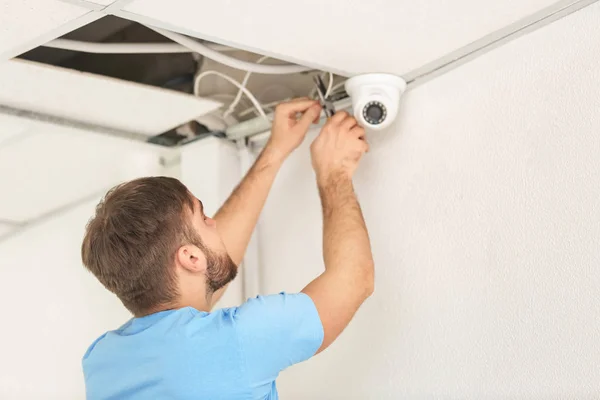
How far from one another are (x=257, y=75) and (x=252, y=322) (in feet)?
2.14

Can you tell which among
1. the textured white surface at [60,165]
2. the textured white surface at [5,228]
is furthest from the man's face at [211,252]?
the textured white surface at [5,228]

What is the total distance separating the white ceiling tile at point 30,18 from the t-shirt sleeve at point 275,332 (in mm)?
454

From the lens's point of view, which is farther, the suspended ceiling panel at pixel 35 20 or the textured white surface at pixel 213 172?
the textured white surface at pixel 213 172

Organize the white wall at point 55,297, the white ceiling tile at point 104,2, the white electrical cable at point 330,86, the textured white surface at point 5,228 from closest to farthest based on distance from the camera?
1. the white ceiling tile at point 104,2
2. the white electrical cable at point 330,86
3. the white wall at point 55,297
4. the textured white surface at point 5,228

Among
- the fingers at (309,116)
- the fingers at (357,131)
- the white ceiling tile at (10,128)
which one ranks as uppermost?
the white ceiling tile at (10,128)

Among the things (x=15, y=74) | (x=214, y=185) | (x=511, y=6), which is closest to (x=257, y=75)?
(x=214, y=185)

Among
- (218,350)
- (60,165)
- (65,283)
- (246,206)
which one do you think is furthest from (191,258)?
(65,283)

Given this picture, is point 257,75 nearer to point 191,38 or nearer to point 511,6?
point 191,38

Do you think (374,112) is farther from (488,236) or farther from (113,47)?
(113,47)

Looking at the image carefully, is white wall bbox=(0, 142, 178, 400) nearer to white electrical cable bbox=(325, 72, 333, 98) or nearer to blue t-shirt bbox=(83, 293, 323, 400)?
white electrical cable bbox=(325, 72, 333, 98)

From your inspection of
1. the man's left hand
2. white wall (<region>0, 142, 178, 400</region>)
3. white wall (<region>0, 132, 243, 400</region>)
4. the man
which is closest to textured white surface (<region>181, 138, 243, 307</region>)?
white wall (<region>0, 132, 243, 400</region>)

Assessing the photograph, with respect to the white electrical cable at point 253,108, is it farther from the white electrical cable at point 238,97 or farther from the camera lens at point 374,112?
the camera lens at point 374,112

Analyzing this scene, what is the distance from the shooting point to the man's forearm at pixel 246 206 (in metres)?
1.27

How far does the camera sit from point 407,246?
3.83 ft
